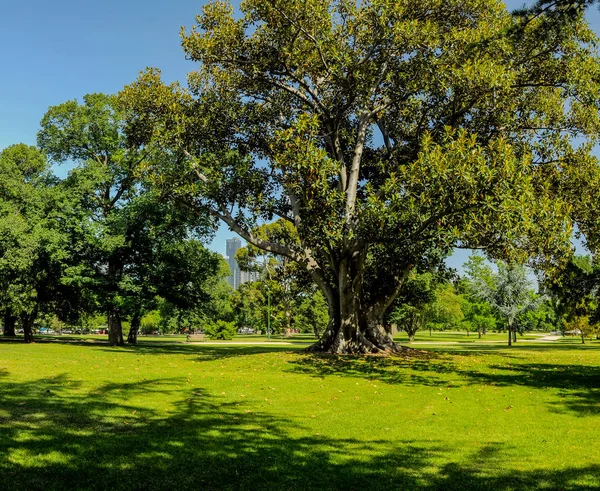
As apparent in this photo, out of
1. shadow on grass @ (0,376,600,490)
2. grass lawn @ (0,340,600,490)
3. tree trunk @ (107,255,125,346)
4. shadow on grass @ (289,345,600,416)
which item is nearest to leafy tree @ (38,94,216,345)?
tree trunk @ (107,255,125,346)

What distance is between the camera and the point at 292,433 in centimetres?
732

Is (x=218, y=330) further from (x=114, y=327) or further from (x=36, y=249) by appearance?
(x=36, y=249)

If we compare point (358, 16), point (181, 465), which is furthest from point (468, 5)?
point (181, 465)

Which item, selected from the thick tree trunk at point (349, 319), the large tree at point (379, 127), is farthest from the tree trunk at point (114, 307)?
the thick tree trunk at point (349, 319)

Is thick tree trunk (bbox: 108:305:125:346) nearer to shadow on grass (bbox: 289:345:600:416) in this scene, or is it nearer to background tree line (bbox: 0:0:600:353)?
background tree line (bbox: 0:0:600:353)

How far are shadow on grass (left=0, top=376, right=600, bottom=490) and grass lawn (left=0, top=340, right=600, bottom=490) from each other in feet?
0.07

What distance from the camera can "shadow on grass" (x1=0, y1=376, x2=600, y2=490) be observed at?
507 centimetres

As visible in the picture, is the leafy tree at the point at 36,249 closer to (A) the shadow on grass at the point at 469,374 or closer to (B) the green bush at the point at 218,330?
(A) the shadow on grass at the point at 469,374

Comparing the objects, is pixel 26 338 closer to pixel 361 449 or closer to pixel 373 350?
pixel 373 350

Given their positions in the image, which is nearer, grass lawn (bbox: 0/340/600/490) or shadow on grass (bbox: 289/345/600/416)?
grass lawn (bbox: 0/340/600/490)

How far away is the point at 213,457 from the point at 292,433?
1.76 meters

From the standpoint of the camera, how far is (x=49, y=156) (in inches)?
1454

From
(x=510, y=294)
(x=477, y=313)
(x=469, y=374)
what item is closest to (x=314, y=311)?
(x=477, y=313)

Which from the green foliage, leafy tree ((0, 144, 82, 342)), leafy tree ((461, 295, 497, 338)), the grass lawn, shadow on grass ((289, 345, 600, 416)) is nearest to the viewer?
the grass lawn
